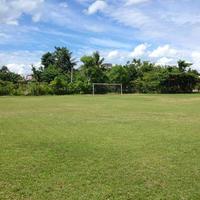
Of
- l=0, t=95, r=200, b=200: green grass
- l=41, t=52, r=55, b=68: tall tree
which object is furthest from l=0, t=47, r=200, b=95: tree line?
l=0, t=95, r=200, b=200: green grass

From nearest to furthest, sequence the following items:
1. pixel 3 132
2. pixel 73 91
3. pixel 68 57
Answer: pixel 3 132, pixel 73 91, pixel 68 57

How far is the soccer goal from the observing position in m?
49.1

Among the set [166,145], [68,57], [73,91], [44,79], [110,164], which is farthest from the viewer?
[68,57]

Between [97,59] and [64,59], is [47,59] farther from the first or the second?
[97,59]

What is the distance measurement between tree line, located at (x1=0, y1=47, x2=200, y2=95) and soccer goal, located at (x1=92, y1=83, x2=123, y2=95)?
0.73ft

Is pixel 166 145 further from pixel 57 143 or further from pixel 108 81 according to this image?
pixel 108 81

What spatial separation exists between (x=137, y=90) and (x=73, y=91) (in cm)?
1026

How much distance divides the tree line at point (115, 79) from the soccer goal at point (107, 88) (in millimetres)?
224

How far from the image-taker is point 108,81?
5084cm

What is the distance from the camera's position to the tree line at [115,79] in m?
44.7

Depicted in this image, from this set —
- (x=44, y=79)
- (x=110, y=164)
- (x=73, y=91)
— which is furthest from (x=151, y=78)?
(x=110, y=164)

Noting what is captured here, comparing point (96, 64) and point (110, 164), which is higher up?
point (96, 64)

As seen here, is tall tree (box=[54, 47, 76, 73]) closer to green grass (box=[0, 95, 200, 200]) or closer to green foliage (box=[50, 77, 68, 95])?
green foliage (box=[50, 77, 68, 95])

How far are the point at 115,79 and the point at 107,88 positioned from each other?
1862 mm
